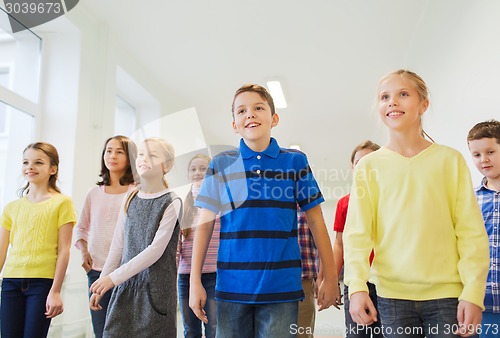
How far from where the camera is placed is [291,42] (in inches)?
161

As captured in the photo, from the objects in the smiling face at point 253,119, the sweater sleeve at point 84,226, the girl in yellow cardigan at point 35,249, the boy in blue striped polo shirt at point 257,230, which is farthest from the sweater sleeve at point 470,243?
the sweater sleeve at point 84,226

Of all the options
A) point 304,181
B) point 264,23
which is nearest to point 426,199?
point 304,181

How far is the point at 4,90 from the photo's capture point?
3059 mm

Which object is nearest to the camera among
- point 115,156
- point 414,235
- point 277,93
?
point 414,235

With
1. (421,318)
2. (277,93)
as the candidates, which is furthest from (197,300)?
→ (277,93)

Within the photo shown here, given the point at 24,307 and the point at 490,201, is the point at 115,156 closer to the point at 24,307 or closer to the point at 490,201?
the point at 24,307

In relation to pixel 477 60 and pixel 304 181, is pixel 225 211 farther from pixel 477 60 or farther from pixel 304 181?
pixel 477 60

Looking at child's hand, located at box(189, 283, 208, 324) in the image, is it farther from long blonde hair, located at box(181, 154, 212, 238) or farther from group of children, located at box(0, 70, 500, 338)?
long blonde hair, located at box(181, 154, 212, 238)

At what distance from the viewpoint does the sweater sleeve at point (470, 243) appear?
1.04 m

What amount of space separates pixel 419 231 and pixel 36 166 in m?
1.74

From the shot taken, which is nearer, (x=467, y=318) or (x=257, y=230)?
(x=467, y=318)

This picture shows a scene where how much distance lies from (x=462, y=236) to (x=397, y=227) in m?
0.16

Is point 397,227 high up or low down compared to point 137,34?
down

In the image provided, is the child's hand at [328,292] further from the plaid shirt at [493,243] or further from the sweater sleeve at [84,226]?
the sweater sleeve at [84,226]
